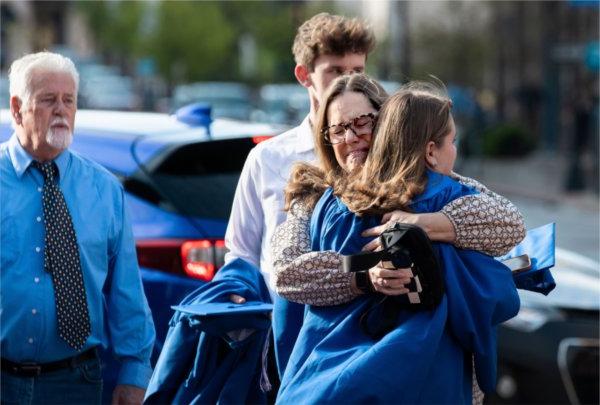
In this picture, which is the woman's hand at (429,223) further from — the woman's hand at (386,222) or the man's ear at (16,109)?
the man's ear at (16,109)

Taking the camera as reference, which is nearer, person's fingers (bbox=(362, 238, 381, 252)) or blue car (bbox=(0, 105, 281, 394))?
person's fingers (bbox=(362, 238, 381, 252))

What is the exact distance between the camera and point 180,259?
500cm

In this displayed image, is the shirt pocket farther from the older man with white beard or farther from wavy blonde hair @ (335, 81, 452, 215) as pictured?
wavy blonde hair @ (335, 81, 452, 215)

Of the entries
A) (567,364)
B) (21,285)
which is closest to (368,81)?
(21,285)

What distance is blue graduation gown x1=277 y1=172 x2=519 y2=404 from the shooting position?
3.13m

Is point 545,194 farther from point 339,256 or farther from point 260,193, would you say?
point 339,256

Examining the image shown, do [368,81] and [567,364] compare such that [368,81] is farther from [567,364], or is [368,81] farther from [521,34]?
[521,34]

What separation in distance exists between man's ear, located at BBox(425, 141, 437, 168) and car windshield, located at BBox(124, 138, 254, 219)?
202 centimetres

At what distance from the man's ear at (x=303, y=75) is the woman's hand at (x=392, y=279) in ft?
4.53

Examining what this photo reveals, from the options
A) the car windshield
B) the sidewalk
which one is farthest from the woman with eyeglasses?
the sidewalk

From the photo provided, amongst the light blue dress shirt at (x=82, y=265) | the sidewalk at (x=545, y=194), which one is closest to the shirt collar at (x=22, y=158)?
the light blue dress shirt at (x=82, y=265)

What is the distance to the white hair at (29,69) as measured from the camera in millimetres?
3961

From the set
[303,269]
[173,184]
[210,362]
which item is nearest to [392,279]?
[303,269]

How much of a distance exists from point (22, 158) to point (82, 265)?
394 mm
